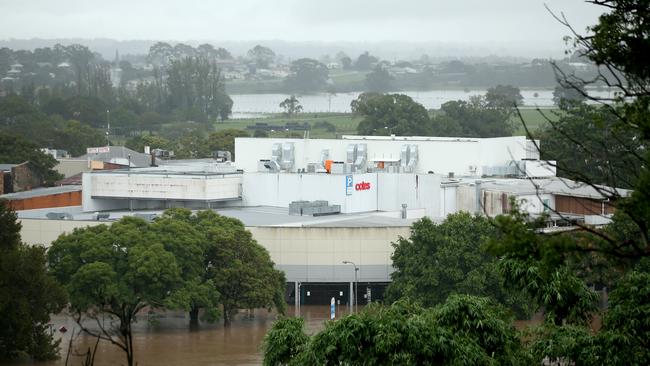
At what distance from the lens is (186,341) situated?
38.7 m

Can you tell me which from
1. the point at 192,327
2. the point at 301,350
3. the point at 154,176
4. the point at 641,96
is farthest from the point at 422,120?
the point at 641,96

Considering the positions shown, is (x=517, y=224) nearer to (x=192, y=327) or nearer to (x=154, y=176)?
(x=192, y=327)

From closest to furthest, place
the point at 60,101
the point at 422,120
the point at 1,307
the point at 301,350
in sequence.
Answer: the point at 301,350, the point at 1,307, the point at 422,120, the point at 60,101

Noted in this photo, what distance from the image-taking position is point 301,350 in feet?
89.1

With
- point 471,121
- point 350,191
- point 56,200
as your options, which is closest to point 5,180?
point 56,200

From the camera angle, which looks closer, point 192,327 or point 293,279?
point 192,327

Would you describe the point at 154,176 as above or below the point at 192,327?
above

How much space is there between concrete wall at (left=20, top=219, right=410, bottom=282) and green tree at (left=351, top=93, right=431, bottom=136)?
149 feet

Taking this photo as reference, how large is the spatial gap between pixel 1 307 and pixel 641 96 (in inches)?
858

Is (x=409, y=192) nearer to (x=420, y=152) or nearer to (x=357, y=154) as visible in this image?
(x=420, y=152)

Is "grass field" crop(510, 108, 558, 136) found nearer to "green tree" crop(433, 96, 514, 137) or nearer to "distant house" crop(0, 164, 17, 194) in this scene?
"green tree" crop(433, 96, 514, 137)

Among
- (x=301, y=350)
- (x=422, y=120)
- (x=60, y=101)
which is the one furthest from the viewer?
(x=60, y=101)

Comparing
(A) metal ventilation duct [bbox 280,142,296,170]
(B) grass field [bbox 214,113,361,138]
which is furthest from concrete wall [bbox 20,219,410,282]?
(B) grass field [bbox 214,113,361,138]

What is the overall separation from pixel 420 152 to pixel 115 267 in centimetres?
1903
